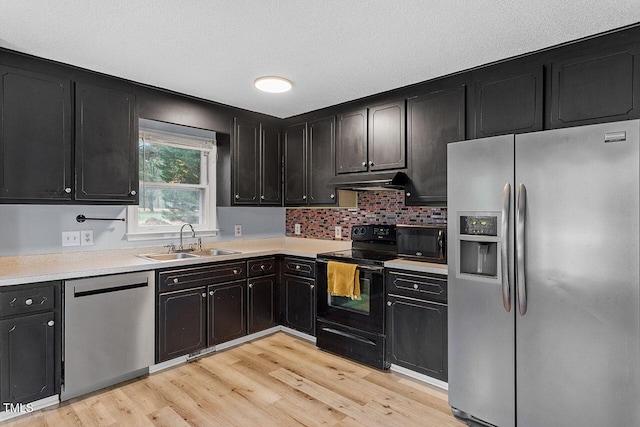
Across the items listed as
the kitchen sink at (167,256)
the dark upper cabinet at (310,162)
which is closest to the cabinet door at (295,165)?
the dark upper cabinet at (310,162)

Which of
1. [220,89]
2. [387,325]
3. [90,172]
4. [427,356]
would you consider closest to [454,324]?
[427,356]

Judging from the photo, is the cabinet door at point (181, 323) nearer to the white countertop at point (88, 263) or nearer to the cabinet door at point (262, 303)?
the white countertop at point (88, 263)

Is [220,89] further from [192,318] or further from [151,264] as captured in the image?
[192,318]

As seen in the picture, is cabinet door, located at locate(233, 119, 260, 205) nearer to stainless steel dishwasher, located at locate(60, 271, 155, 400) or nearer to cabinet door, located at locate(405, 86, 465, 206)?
stainless steel dishwasher, located at locate(60, 271, 155, 400)

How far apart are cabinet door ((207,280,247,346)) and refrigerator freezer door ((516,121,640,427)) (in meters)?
2.36

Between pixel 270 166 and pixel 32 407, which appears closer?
pixel 32 407

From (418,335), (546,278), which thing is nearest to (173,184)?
(418,335)

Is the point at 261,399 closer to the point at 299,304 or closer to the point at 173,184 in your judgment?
the point at 299,304

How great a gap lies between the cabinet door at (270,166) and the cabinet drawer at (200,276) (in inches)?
35.3

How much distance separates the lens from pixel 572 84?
2.28 metres

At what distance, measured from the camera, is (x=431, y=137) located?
9.68ft

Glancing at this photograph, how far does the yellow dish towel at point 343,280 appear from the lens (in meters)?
3.10

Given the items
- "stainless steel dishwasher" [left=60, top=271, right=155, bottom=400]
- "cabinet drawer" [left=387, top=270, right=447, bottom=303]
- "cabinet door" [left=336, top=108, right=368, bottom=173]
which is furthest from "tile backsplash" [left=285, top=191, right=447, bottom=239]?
"stainless steel dishwasher" [left=60, top=271, right=155, bottom=400]

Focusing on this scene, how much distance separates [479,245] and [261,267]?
2.16 meters
